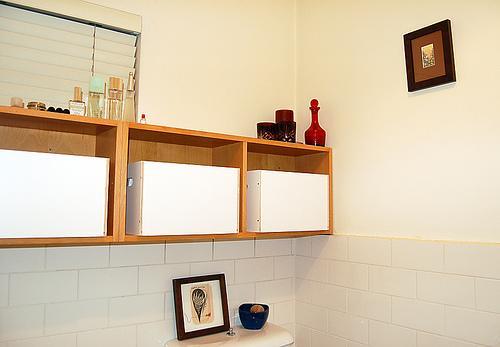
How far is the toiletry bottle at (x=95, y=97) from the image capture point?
1.54m

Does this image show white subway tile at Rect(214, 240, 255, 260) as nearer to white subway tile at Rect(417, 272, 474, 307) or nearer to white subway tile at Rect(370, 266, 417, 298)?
white subway tile at Rect(370, 266, 417, 298)

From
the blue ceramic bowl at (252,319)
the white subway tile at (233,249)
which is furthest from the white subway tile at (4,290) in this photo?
the blue ceramic bowl at (252,319)

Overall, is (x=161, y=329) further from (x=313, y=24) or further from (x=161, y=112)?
(x=313, y=24)

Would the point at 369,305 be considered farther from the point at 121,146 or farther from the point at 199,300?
the point at 121,146

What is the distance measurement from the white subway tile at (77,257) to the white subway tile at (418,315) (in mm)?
1134

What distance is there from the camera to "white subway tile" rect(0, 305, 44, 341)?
1482 mm

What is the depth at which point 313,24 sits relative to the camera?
2215 millimetres

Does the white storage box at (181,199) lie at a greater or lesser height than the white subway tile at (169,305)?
greater

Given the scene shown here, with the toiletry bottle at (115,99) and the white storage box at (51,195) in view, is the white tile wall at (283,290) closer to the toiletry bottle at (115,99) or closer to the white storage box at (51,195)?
the white storage box at (51,195)

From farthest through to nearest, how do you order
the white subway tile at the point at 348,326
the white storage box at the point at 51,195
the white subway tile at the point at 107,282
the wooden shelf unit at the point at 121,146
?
the white subway tile at the point at 348,326 < the white subway tile at the point at 107,282 < the wooden shelf unit at the point at 121,146 < the white storage box at the point at 51,195

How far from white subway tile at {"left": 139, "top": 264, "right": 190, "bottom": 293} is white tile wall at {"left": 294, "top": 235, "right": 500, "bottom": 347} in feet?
2.09

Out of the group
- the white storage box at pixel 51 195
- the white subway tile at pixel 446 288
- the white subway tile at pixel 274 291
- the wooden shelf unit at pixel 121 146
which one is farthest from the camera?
the white subway tile at pixel 274 291

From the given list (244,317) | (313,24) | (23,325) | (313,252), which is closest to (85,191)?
(23,325)

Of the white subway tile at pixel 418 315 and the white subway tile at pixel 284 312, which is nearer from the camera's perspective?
the white subway tile at pixel 418 315
